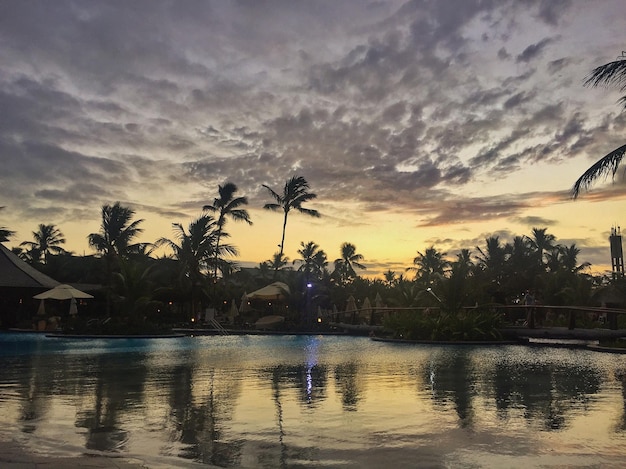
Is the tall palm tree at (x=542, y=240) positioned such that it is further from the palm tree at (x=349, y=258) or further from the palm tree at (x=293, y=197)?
the palm tree at (x=293, y=197)

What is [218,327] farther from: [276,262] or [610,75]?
[610,75]

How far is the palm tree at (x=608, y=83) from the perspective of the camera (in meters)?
15.3

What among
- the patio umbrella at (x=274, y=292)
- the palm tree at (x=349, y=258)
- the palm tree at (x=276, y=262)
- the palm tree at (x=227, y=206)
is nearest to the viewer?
the patio umbrella at (x=274, y=292)

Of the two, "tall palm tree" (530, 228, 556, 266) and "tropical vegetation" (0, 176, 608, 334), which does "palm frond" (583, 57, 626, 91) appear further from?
"tall palm tree" (530, 228, 556, 266)

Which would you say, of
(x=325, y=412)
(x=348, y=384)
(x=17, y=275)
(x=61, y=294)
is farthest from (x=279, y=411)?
(x=17, y=275)

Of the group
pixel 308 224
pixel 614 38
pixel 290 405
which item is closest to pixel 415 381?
pixel 290 405

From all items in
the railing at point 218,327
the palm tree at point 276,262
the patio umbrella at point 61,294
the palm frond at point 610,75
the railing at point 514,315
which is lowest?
the railing at point 218,327

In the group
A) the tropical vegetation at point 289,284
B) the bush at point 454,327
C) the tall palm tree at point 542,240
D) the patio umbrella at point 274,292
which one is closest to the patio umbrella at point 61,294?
the tropical vegetation at point 289,284

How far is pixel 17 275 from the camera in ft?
106

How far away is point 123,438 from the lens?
6051 mm

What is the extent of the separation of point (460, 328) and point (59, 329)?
21576 mm

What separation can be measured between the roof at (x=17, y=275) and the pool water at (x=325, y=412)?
64.5ft

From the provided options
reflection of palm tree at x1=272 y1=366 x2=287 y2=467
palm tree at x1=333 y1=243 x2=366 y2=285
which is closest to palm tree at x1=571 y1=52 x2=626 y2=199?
reflection of palm tree at x1=272 y1=366 x2=287 y2=467

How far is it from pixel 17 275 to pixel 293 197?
19.7m
